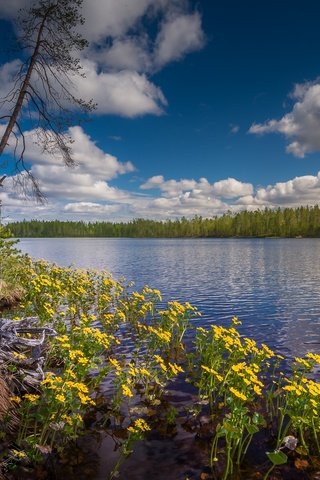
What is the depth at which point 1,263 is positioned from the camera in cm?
2022

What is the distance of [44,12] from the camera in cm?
1161

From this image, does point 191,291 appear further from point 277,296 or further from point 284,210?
point 284,210

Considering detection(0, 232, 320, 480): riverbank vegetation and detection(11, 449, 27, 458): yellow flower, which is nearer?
detection(11, 449, 27, 458): yellow flower

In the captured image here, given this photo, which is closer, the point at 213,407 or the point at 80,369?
the point at 80,369

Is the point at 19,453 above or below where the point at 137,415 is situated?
above

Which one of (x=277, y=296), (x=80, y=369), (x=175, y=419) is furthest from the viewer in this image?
(x=277, y=296)

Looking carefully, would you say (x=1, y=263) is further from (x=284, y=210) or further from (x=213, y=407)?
(x=284, y=210)

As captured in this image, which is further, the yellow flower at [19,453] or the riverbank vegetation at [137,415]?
the riverbank vegetation at [137,415]

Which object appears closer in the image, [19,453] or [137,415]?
[19,453]

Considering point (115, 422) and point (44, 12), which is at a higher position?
point (44, 12)

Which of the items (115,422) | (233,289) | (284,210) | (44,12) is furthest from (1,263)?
(284,210)

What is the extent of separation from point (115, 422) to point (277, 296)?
20.3 metres

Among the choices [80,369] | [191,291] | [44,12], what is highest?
[44,12]

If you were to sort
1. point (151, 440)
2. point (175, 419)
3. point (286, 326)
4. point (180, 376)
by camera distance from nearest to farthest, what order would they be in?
point (151, 440)
point (175, 419)
point (180, 376)
point (286, 326)
